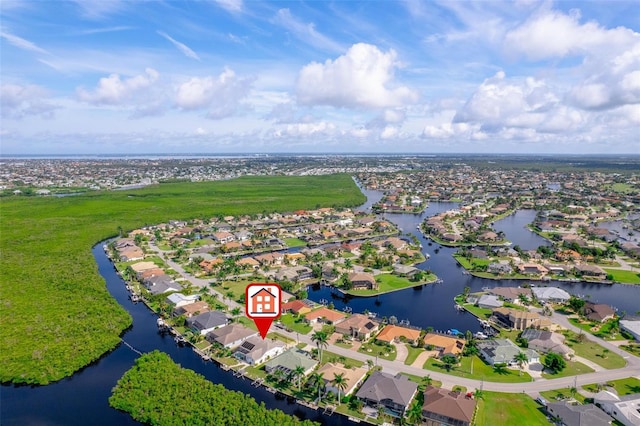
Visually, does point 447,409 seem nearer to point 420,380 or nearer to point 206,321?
point 420,380

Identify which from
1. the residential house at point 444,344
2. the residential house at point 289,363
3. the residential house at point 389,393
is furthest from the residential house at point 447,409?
the residential house at point 289,363

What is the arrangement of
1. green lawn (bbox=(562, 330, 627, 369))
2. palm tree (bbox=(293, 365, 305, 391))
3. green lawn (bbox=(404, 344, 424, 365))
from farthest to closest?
green lawn (bbox=(404, 344, 424, 365))
green lawn (bbox=(562, 330, 627, 369))
palm tree (bbox=(293, 365, 305, 391))

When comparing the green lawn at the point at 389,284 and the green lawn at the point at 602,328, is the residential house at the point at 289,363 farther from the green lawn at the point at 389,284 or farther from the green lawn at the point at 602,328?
the green lawn at the point at 602,328

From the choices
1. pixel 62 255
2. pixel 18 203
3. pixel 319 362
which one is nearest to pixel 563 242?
pixel 319 362

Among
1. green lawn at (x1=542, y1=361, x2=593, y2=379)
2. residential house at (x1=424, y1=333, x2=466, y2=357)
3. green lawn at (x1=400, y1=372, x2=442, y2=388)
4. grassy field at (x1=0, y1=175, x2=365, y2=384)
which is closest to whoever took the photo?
green lawn at (x1=400, y1=372, x2=442, y2=388)

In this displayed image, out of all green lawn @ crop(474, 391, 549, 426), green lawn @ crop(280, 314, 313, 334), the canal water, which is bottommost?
the canal water

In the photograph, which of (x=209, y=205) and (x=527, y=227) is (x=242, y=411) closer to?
(x=527, y=227)

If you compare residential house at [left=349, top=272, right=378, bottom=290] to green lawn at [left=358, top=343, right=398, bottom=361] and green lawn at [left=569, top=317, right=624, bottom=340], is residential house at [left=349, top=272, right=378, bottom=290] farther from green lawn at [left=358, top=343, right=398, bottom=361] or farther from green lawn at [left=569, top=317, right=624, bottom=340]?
green lawn at [left=569, top=317, right=624, bottom=340]

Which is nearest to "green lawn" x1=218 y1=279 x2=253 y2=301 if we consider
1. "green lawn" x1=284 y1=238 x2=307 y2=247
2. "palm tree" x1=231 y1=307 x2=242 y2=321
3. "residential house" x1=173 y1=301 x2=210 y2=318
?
"residential house" x1=173 y1=301 x2=210 y2=318
